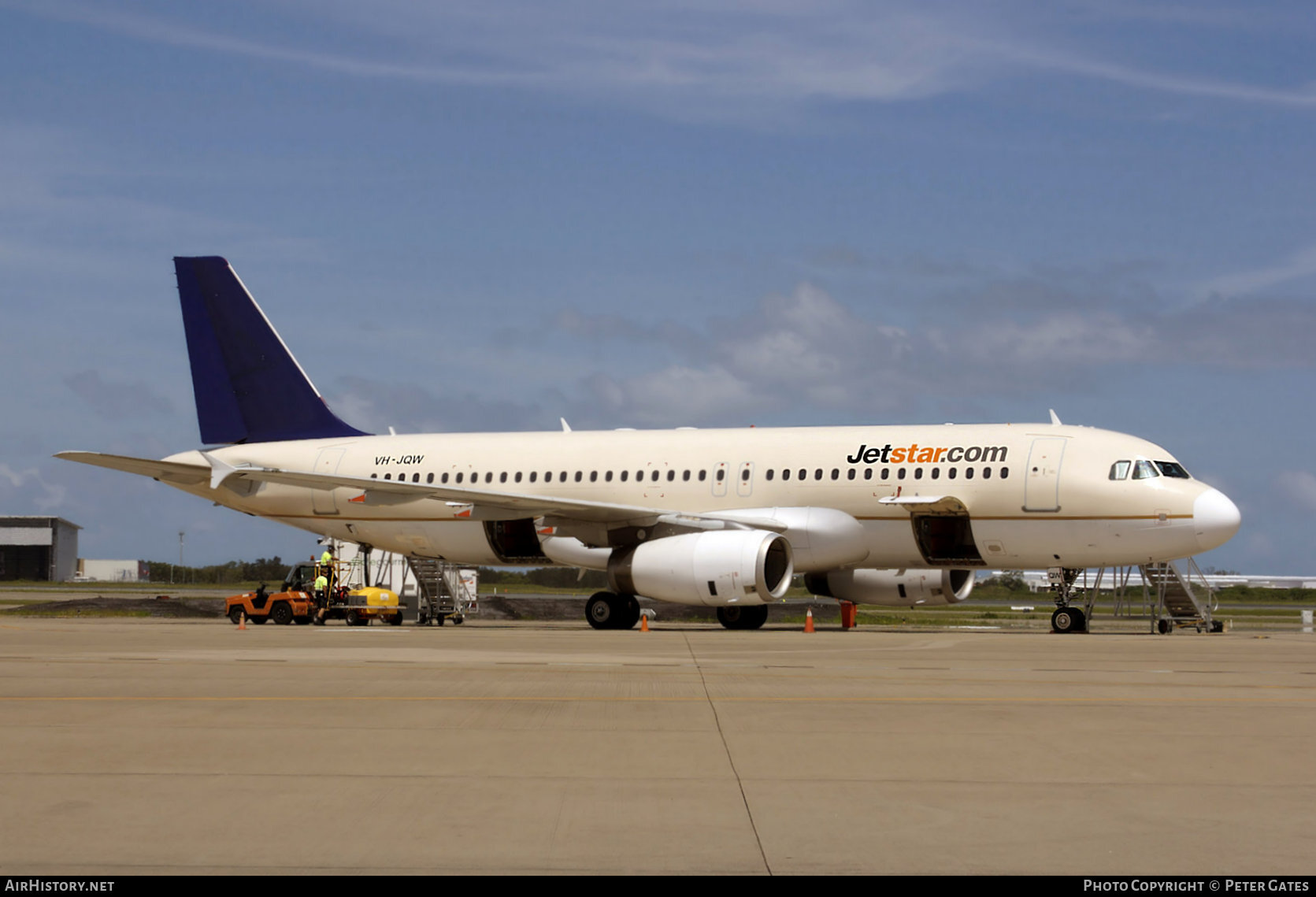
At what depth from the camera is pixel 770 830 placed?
20.4 ft

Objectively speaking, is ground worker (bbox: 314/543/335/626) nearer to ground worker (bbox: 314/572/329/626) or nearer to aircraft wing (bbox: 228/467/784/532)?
ground worker (bbox: 314/572/329/626)

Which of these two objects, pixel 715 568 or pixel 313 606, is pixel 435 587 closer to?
pixel 313 606

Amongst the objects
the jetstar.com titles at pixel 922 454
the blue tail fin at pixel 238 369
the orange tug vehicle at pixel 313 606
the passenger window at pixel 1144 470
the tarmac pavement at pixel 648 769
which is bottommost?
the tarmac pavement at pixel 648 769

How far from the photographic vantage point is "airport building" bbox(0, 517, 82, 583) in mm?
98369

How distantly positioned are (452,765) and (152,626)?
20718 millimetres

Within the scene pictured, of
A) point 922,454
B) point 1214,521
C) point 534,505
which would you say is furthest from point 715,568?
point 1214,521

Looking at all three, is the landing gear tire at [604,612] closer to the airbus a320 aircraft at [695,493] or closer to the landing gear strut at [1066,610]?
the airbus a320 aircraft at [695,493]

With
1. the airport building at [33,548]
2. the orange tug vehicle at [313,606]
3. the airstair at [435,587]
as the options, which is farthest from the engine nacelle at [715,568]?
the airport building at [33,548]

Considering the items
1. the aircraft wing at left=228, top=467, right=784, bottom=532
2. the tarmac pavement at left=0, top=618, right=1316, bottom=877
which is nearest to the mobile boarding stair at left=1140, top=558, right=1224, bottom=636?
the aircraft wing at left=228, top=467, right=784, bottom=532

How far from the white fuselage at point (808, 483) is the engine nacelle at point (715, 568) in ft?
3.57

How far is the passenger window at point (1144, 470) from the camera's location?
2534 centimetres

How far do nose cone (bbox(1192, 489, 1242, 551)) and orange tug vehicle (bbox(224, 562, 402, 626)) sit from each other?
19239 millimetres

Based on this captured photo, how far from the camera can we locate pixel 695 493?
29.1 m
